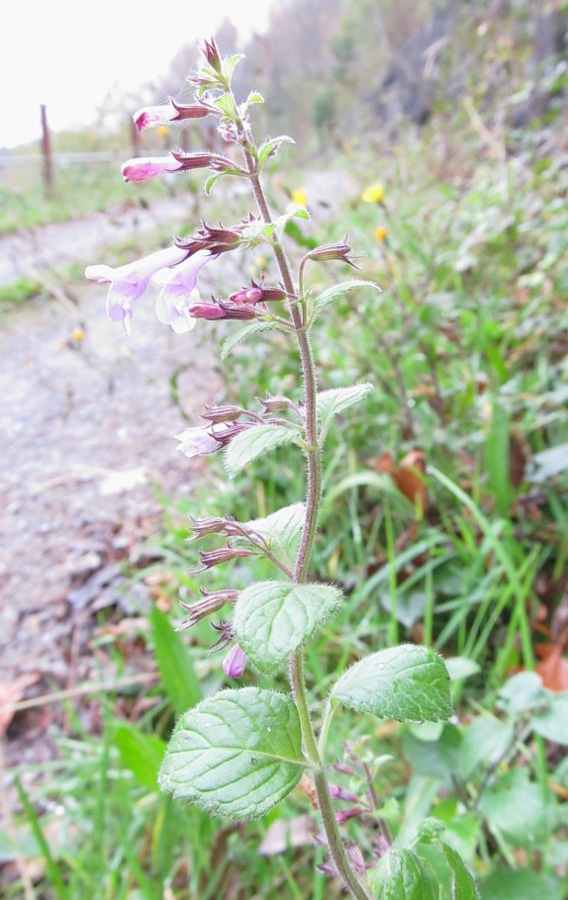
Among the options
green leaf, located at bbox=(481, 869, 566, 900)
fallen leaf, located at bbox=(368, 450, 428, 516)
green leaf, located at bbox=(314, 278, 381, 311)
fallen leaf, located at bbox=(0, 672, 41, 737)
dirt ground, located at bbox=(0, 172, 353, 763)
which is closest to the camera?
green leaf, located at bbox=(314, 278, 381, 311)

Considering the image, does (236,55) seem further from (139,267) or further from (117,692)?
(117,692)

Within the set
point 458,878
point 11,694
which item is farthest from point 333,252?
point 11,694

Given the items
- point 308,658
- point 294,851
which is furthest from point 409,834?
point 308,658

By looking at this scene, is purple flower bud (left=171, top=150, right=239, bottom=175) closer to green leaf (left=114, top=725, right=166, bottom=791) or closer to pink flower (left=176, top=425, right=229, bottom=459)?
pink flower (left=176, top=425, right=229, bottom=459)

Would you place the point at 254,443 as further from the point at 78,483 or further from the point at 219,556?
the point at 78,483

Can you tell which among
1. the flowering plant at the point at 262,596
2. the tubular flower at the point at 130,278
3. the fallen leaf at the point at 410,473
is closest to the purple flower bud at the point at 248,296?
the flowering plant at the point at 262,596

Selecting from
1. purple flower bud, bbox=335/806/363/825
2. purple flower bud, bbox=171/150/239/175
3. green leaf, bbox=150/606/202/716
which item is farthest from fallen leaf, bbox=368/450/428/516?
purple flower bud, bbox=171/150/239/175
